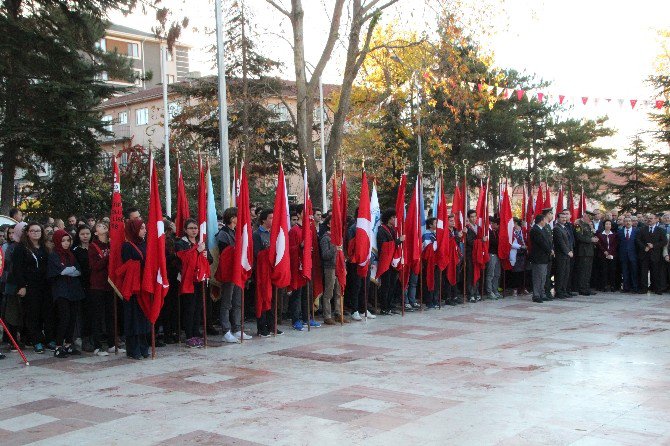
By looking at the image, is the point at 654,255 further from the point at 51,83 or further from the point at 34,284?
the point at 51,83

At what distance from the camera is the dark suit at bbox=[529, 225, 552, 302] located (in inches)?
640

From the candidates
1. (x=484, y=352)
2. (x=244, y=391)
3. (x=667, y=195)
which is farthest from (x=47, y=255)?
(x=667, y=195)

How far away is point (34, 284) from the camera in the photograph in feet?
35.3

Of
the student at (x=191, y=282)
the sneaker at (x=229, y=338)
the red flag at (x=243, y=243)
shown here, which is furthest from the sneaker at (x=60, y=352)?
the red flag at (x=243, y=243)

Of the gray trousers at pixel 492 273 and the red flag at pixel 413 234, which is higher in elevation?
the red flag at pixel 413 234

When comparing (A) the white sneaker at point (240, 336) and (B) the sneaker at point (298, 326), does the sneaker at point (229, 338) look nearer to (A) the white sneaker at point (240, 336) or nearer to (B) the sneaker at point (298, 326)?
(A) the white sneaker at point (240, 336)

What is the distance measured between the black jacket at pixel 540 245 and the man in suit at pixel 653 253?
9.50 feet

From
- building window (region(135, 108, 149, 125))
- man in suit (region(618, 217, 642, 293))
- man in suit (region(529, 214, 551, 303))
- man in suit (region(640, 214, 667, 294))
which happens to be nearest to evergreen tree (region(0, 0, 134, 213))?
man in suit (region(529, 214, 551, 303))

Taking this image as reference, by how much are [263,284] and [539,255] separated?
6.95 metres

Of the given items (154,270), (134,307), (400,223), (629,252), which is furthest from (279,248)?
(629,252)

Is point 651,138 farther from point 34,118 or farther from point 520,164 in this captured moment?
point 34,118

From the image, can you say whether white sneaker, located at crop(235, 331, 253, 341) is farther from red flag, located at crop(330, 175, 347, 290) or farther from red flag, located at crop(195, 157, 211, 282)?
red flag, located at crop(330, 175, 347, 290)

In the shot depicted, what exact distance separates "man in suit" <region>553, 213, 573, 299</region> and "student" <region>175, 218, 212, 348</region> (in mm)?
8551

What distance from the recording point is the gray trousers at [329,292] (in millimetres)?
13023
